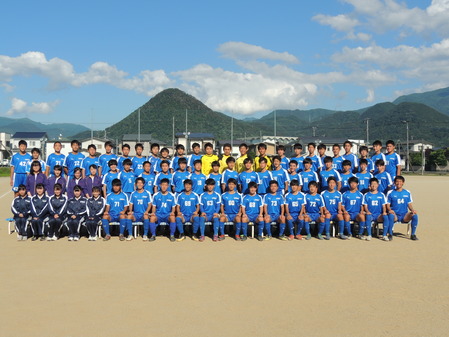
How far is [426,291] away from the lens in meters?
4.55

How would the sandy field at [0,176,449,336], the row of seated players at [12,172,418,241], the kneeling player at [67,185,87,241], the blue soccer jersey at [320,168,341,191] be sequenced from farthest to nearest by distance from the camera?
the blue soccer jersey at [320,168,341,191] < the row of seated players at [12,172,418,241] < the kneeling player at [67,185,87,241] < the sandy field at [0,176,449,336]

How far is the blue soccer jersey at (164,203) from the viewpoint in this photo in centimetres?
754

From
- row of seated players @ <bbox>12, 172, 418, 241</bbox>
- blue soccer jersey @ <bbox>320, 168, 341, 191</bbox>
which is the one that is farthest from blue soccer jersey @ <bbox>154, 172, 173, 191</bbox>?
blue soccer jersey @ <bbox>320, 168, 341, 191</bbox>

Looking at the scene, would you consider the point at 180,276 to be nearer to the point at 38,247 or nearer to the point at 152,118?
the point at 38,247

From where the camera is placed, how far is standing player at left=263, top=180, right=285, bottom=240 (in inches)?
299

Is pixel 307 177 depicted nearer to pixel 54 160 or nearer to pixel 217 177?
pixel 217 177

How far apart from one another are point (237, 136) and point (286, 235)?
258 feet

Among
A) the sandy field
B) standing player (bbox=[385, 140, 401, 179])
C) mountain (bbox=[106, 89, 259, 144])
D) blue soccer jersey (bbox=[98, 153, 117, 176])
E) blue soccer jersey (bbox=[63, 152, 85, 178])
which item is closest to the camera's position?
the sandy field

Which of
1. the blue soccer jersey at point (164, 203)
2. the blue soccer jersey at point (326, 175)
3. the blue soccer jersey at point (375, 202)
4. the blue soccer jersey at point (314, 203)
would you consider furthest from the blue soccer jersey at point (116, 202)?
the blue soccer jersey at point (375, 202)

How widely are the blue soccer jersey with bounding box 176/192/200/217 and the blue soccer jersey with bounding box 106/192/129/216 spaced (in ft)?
3.33

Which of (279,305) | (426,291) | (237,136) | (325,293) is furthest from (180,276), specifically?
(237,136)

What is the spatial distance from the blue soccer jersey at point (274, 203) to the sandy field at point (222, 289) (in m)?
0.85

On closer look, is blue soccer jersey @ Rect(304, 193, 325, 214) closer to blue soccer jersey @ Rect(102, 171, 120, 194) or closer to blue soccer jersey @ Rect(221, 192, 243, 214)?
blue soccer jersey @ Rect(221, 192, 243, 214)

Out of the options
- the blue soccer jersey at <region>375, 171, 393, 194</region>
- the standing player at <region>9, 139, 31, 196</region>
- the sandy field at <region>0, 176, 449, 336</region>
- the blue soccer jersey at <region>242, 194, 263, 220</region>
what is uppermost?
the standing player at <region>9, 139, 31, 196</region>
